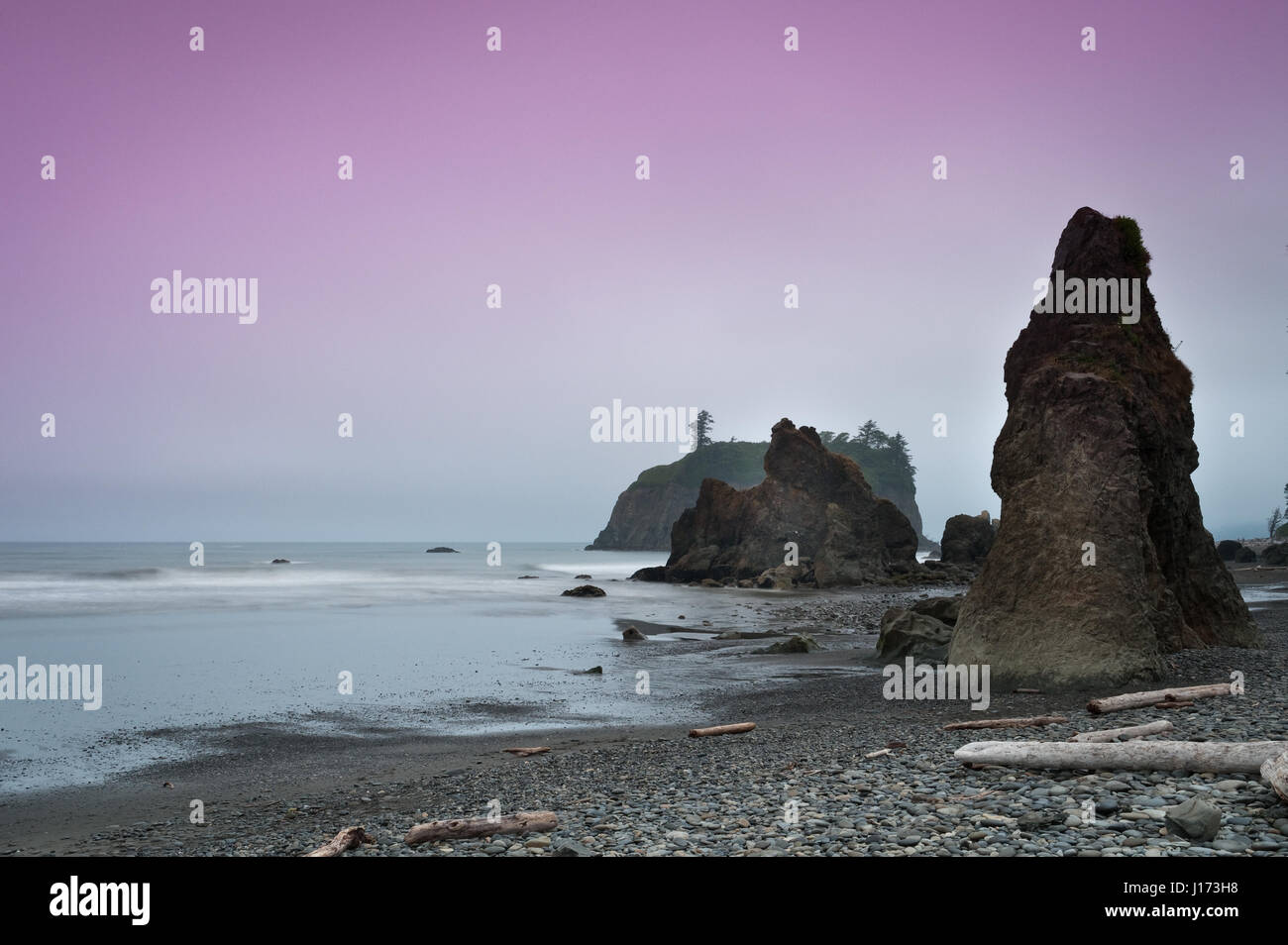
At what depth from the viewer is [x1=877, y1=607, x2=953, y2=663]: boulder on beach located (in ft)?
69.9

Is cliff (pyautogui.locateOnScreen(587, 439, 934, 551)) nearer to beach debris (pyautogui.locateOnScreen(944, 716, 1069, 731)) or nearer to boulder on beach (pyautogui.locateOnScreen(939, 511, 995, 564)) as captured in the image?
boulder on beach (pyautogui.locateOnScreen(939, 511, 995, 564))

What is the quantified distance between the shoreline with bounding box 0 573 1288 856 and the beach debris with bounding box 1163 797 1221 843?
0.49 ft

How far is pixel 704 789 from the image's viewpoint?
1015 cm

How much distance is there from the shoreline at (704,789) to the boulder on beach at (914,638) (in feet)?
10.6

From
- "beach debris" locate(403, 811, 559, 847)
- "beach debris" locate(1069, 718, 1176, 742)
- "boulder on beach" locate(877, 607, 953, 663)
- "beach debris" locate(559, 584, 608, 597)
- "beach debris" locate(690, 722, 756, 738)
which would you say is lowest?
"beach debris" locate(559, 584, 608, 597)

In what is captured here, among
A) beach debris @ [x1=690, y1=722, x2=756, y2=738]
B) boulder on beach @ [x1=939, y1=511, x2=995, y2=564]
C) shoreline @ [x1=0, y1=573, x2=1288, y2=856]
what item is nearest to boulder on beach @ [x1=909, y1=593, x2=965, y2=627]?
shoreline @ [x1=0, y1=573, x2=1288, y2=856]

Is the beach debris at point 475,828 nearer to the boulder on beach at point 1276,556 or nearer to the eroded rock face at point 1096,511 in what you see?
the eroded rock face at point 1096,511

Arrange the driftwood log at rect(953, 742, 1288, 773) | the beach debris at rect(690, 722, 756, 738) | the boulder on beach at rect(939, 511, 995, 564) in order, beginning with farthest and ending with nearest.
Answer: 1. the boulder on beach at rect(939, 511, 995, 564)
2. the beach debris at rect(690, 722, 756, 738)
3. the driftwood log at rect(953, 742, 1288, 773)

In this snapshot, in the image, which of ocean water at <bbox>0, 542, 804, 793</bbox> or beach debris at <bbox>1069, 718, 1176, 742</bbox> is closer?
beach debris at <bbox>1069, 718, 1176, 742</bbox>

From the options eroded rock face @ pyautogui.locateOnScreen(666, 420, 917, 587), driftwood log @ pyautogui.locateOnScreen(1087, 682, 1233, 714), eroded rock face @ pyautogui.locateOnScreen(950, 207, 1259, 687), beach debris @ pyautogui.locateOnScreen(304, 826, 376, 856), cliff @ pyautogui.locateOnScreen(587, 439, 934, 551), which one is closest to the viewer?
beach debris @ pyautogui.locateOnScreen(304, 826, 376, 856)

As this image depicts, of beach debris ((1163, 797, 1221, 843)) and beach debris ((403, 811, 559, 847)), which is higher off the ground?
beach debris ((1163, 797, 1221, 843))

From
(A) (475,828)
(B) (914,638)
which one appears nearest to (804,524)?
(B) (914,638)

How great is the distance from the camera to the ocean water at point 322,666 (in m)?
17.2
